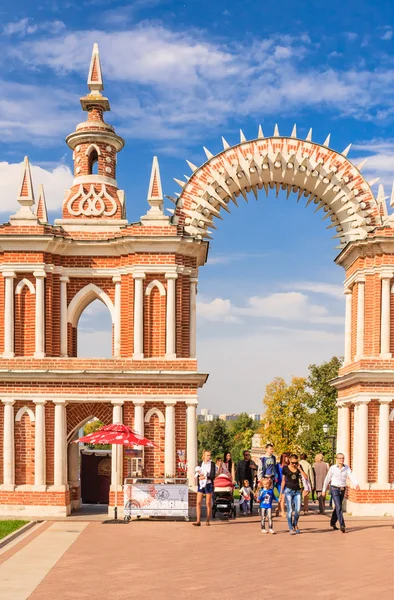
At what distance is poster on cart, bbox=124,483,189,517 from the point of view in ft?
69.9

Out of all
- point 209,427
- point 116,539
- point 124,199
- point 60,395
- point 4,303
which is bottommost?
point 209,427

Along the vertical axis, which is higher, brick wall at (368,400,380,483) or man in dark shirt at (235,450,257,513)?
brick wall at (368,400,380,483)

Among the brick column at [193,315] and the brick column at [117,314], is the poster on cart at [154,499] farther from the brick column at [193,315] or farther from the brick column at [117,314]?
the brick column at [117,314]

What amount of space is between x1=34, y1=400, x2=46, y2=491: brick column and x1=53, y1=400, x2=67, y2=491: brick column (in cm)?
34

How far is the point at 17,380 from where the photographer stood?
76.4 ft

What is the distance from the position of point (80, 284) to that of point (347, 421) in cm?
941

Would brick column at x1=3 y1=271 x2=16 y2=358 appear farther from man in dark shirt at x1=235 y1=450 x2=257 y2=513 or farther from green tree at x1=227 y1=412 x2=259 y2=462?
green tree at x1=227 y1=412 x2=259 y2=462

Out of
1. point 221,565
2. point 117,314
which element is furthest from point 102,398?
point 221,565

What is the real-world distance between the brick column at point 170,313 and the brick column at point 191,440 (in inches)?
64.8

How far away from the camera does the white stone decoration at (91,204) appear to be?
25094 mm

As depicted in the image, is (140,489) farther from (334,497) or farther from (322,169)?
(322,169)

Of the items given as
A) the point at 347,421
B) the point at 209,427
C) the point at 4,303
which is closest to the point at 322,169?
the point at 347,421

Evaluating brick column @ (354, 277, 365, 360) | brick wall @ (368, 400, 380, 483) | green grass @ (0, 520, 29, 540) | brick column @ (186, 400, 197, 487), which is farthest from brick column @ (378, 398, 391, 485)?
green grass @ (0, 520, 29, 540)

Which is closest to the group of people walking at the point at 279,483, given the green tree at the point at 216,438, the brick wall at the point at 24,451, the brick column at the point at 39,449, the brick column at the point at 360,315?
the brick column at the point at 360,315
